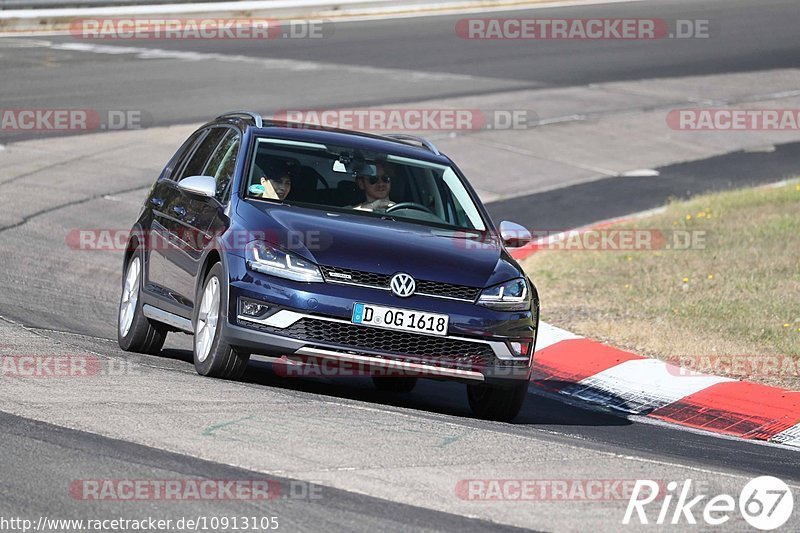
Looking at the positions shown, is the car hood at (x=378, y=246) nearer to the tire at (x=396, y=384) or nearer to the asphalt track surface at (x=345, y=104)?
the asphalt track surface at (x=345, y=104)

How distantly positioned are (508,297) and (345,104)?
47.9ft

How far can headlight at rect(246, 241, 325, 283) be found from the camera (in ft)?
27.1

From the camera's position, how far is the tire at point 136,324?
10.1 meters

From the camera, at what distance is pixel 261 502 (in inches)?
234

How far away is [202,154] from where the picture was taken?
10.3 metres

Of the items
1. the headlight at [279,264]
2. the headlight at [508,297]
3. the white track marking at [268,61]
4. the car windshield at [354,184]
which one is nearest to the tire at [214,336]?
the headlight at [279,264]

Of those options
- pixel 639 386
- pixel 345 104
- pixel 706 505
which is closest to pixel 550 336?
pixel 639 386

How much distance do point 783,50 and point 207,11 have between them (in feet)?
40.2

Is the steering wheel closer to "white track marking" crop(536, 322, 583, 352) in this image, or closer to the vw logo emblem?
the vw logo emblem

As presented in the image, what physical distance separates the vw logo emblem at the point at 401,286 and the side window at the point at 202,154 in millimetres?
2370

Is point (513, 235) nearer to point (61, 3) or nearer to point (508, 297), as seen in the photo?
point (508, 297)

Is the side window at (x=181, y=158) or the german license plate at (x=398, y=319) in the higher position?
the side window at (x=181, y=158)

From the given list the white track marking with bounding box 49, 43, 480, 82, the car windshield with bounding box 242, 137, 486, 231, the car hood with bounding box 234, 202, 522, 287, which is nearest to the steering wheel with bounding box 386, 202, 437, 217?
the car windshield with bounding box 242, 137, 486, 231

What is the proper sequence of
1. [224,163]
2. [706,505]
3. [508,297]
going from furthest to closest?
[224,163]
[508,297]
[706,505]
